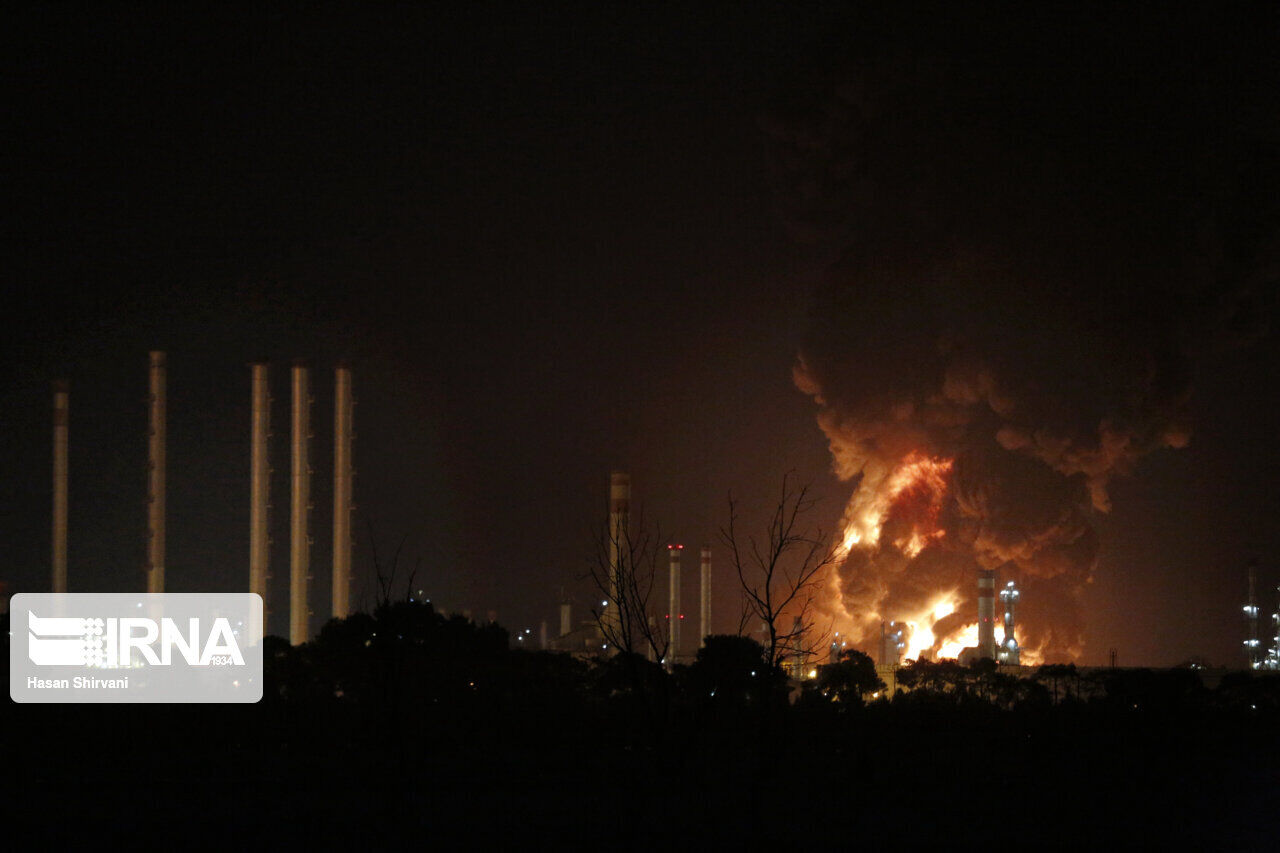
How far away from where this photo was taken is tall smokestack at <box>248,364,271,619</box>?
4600cm

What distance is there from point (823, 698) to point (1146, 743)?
7.47 m

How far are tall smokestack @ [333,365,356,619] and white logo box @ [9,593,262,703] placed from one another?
4417mm

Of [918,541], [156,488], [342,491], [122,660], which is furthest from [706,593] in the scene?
[122,660]

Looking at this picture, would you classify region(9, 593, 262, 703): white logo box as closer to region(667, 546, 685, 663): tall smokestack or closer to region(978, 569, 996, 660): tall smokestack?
region(667, 546, 685, 663): tall smokestack

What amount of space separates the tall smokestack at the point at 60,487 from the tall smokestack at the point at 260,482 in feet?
22.5

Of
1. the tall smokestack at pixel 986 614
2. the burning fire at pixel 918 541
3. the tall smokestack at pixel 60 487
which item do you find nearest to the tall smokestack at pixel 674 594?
the burning fire at pixel 918 541

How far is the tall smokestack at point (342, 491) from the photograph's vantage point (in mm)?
47750

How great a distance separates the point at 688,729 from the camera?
57.9ft

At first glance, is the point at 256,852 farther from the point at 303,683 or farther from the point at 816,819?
the point at 303,683

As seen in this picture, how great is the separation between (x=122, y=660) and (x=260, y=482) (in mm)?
15096

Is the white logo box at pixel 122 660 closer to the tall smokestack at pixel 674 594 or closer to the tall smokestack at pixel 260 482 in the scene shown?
the tall smokestack at pixel 260 482

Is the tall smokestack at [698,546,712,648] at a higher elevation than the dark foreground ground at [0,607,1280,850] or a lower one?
higher

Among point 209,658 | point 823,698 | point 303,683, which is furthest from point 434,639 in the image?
point 823,698

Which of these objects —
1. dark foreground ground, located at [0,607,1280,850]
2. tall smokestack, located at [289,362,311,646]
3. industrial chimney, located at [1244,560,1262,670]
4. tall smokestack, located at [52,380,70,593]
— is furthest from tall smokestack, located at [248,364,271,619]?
industrial chimney, located at [1244,560,1262,670]
